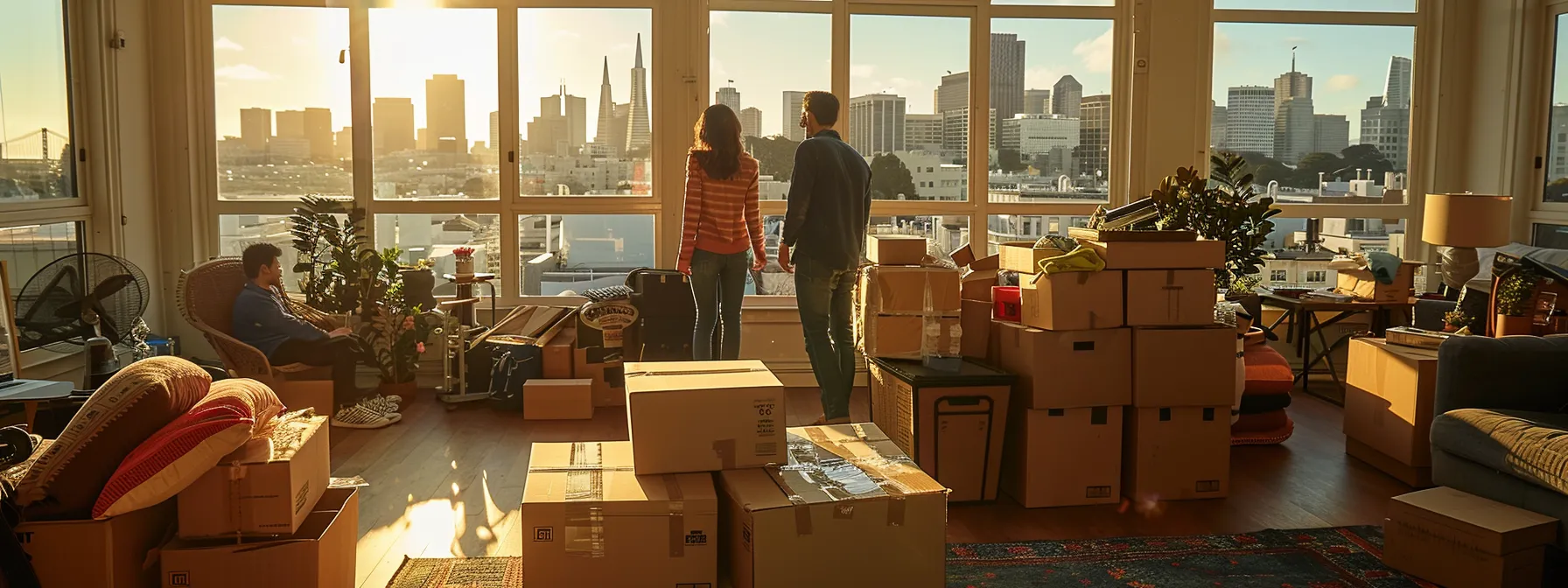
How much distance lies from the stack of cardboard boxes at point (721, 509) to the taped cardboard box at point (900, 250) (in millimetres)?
1669

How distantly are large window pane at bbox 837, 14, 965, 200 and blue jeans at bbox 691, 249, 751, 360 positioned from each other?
157 centimetres

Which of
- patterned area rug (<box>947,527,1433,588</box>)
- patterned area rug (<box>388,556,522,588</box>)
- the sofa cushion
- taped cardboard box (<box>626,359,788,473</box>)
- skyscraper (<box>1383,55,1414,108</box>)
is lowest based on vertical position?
patterned area rug (<box>388,556,522,588</box>)

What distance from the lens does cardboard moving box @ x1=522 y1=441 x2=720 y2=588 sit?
265 centimetres

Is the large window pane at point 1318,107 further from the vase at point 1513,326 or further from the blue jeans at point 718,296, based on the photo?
the blue jeans at point 718,296

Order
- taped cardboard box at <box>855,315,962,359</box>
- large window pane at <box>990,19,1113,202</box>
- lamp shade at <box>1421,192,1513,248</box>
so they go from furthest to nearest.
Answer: large window pane at <box>990,19,1113,202</box>
lamp shade at <box>1421,192,1513,248</box>
taped cardboard box at <box>855,315,962,359</box>

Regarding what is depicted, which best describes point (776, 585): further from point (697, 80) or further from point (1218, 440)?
point (697, 80)

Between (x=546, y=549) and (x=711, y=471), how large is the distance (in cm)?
48

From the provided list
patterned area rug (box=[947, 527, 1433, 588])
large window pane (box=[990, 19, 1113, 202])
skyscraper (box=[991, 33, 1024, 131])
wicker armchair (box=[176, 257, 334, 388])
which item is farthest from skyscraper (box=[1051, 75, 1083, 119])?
wicker armchair (box=[176, 257, 334, 388])

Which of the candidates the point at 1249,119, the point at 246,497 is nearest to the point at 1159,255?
the point at 246,497

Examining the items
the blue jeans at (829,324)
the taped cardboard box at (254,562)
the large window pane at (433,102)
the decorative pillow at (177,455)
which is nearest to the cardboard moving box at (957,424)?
the blue jeans at (829,324)

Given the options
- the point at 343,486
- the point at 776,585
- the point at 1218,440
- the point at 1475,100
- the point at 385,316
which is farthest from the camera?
the point at 1475,100

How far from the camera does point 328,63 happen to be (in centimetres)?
650

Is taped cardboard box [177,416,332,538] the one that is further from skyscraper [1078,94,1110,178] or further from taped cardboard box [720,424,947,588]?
skyscraper [1078,94,1110,178]

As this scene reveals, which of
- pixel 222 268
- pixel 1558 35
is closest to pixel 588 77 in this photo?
pixel 222 268
